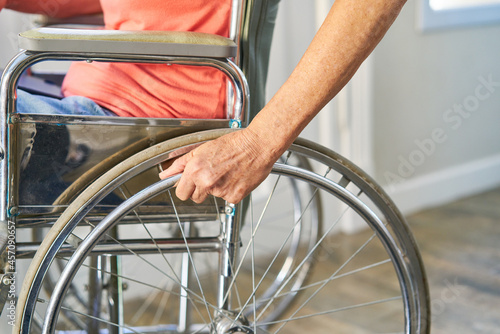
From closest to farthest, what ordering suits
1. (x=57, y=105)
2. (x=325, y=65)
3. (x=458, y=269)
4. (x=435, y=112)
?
1. (x=325, y=65)
2. (x=57, y=105)
3. (x=458, y=269)
4. (x=435, y=112)

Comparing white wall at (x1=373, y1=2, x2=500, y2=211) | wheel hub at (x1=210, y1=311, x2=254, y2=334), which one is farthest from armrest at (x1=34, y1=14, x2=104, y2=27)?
white wall at (x1=373, y1=2, x2=500, y2=211)

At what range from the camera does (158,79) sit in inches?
36.5

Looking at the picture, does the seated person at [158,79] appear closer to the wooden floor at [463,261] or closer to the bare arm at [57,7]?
the bare arm at [57,7]

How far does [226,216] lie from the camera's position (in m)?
0.93

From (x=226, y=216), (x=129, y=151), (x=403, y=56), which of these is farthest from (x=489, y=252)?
(x=129, y=151)

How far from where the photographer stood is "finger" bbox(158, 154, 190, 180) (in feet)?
2.70

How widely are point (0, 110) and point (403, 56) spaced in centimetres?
197

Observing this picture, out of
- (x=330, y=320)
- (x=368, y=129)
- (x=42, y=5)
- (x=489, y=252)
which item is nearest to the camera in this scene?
(x=42, y=5)

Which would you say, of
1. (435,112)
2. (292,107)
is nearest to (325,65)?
(292,107)

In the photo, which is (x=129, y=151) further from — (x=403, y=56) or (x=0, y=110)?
(x=403, y=56)

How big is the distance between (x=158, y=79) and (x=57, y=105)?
15cm

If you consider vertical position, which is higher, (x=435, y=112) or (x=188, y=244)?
(x=435, y=112)

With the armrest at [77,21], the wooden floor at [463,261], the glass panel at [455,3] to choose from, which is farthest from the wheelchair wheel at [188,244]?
the glass panel at [455,3]

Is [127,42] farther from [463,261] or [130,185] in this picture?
[463,261]
